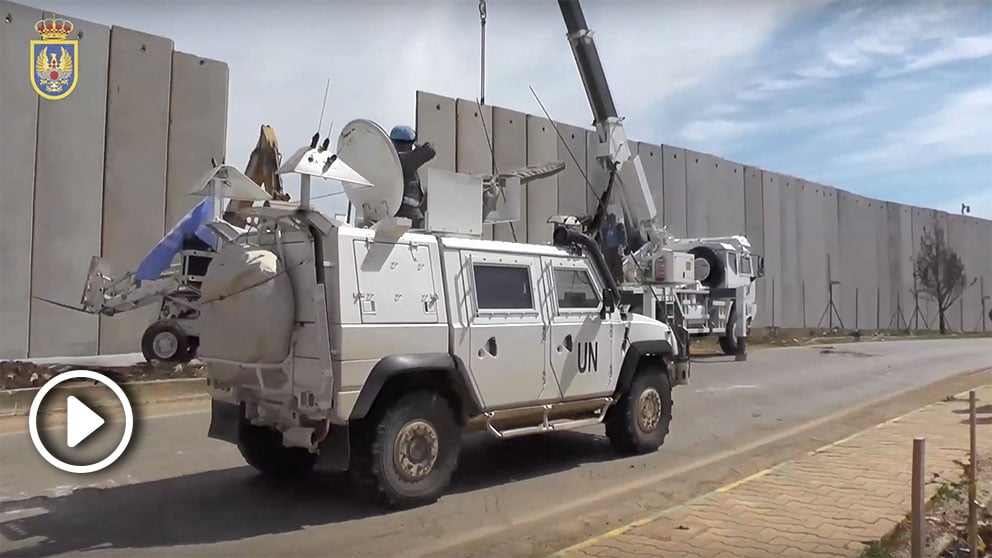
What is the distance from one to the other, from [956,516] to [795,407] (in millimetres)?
7217

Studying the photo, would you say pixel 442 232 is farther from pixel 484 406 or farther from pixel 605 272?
pixel 605 272

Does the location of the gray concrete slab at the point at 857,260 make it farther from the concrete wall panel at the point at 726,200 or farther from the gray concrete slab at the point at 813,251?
the concrete wall panel at the point at 726,200

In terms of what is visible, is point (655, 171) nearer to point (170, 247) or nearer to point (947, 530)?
point (170, 247)

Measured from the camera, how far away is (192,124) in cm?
1831

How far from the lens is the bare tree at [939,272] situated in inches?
1944

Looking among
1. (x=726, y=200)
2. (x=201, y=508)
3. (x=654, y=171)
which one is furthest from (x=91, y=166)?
(x=726, y=200)

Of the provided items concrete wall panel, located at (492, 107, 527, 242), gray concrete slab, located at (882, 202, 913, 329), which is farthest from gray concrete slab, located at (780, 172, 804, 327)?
concrete wall panel, located at (492, 107, 527, 242)

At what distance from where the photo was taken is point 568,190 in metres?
29.5

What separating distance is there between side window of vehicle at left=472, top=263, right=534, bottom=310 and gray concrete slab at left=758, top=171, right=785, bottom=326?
32.3 m

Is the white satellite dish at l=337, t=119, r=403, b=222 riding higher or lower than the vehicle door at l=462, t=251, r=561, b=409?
higher

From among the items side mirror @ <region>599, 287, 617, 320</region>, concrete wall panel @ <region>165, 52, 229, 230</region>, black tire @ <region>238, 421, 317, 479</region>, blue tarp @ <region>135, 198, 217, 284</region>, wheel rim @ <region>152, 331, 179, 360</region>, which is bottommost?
black tire @ <region>238, 421, 317, 479</region>

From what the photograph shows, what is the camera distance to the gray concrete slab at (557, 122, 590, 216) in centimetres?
2914

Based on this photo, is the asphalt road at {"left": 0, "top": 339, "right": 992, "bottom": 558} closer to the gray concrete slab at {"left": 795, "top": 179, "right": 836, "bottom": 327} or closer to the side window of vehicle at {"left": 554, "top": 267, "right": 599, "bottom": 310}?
the side window of vehicle at {"left": 554, "top": 267, "right": 599, "bottom": 310}

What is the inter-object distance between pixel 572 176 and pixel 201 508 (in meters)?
24.0
